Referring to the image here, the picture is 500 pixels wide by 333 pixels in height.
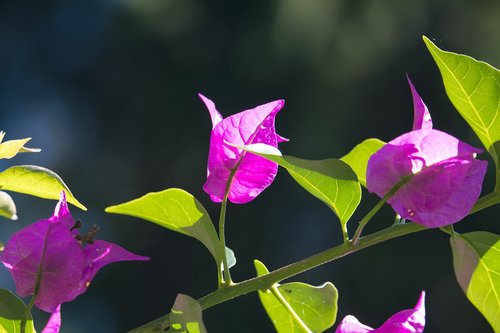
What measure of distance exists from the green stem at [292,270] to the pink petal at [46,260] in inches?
1.9

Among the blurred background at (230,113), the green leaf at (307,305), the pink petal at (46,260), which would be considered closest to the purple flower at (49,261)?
the pink petal at (46,260)

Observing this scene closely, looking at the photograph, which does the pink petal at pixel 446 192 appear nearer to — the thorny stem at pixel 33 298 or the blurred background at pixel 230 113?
the thorny stem at pixel 33 298

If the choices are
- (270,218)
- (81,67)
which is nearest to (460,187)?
(270,218)

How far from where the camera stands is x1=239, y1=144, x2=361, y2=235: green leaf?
0.42 metres

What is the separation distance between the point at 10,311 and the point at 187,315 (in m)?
0.11

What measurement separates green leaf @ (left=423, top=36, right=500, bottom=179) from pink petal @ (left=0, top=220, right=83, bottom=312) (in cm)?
21

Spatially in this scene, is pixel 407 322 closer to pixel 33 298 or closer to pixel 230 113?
pixel 33 298

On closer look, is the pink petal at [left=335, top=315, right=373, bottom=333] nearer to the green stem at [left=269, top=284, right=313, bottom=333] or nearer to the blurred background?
the green stem at [left=269, top=284, right=313, bottom=333]

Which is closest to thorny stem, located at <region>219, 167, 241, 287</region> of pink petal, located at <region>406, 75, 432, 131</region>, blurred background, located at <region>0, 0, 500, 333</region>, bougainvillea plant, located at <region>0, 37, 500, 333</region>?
bougainvillea plant, located at <region>0, 37, 500, 333</region>

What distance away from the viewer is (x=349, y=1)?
25.1ft

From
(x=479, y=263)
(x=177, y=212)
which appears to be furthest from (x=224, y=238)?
(x=479, y=263)

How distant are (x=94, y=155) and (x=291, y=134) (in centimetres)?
216

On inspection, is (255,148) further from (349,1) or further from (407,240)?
(349,1)

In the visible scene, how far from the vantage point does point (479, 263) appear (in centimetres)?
47
